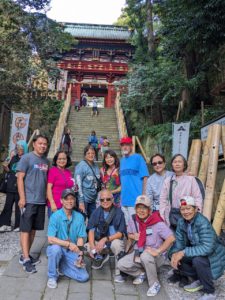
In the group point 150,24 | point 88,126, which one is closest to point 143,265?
point 88,126

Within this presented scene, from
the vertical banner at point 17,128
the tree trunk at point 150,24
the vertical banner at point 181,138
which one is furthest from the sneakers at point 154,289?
the tree trunk at point 150,24

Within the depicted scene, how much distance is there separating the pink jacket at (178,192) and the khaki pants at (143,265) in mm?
644

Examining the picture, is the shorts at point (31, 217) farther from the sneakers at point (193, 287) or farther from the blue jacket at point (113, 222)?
the sneakers at point (193, 287)

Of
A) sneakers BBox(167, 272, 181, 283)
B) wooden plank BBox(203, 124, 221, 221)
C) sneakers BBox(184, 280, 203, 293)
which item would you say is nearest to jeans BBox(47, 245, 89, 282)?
sneakers BBox(167, 272, 181, 283)

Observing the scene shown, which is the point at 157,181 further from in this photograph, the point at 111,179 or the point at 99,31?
the point at 99,31

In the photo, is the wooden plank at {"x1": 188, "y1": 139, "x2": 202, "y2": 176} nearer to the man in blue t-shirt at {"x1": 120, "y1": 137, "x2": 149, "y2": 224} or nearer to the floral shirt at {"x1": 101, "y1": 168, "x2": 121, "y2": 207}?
the man in blue t-shirt at {"x1": 120, "y1": 137, "x2": 149, "y2": 224}

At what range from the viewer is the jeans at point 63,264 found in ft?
10.7

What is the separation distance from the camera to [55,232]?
11.4 feet

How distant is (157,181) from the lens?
4184 millimetres

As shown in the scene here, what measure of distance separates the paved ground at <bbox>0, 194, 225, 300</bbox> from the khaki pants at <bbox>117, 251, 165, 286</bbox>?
0.44 feet

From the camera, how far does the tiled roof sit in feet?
88.2

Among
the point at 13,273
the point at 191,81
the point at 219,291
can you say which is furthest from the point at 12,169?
the point at 191,81

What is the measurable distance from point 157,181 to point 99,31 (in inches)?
1070

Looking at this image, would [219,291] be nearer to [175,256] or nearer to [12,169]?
[175,256]
